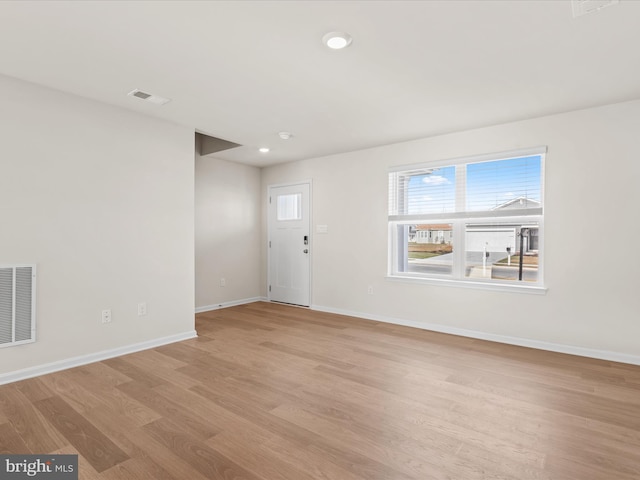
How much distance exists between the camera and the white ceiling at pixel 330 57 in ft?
6.53

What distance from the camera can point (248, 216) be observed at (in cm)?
622

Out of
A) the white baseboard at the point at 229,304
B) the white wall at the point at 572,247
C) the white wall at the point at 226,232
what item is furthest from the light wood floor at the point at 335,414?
the white wall at the point at 226,232

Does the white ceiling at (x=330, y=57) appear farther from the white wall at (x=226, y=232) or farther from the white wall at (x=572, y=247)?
the white wall at (x=226, y=232)

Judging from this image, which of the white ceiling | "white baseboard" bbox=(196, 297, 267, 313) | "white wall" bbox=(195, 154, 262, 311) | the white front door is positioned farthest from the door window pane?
the white ceiling

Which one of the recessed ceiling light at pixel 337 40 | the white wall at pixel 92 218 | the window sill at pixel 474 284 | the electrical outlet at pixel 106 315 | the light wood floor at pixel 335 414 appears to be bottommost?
the light wood floor at pixel 335 414

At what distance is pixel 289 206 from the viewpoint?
19.7 feet

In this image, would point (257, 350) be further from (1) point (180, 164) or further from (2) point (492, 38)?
(2) point (492, 38)

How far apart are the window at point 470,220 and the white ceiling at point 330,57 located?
682 millimetres

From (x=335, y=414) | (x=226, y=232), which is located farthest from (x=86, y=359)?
(x=226, y=232)

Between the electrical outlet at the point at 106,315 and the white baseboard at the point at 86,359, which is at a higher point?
the electrical outlet at the point at 106,315

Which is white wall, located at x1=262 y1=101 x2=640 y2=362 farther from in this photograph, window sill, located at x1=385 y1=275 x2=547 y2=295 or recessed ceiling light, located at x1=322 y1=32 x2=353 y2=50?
recessed ceiling light, located at x1=322 y1=32 x2=353 y2=50

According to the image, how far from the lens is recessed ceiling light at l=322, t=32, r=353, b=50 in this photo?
2.19m

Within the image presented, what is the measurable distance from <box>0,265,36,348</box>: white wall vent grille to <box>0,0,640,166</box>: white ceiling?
5.29 ft

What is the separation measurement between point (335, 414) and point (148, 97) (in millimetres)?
3147
